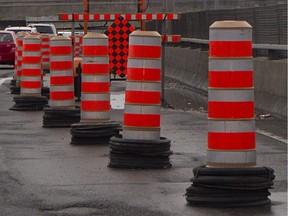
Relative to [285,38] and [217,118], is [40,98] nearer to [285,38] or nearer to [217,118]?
[285,38]

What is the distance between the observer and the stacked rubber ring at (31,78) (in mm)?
20609

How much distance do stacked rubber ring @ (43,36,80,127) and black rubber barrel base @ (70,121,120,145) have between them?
263cm

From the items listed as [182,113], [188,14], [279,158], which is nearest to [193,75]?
[188,14]

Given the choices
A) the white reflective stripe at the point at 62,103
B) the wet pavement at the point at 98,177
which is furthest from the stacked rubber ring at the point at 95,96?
the white reflective stripe at the point at 62,103

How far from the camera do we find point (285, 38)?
2008 centimetres

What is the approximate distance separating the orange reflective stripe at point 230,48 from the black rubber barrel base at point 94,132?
5044 mm

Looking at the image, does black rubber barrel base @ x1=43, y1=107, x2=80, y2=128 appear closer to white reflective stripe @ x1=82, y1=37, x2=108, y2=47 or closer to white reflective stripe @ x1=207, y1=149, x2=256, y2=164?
white reflective stripe @ x1=82, y1=37, x2=108, y2=47

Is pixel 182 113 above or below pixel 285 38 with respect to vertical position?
below

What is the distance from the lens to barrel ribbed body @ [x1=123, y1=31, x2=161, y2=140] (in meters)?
11.4

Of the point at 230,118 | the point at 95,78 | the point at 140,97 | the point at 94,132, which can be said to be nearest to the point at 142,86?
the point at 140,97

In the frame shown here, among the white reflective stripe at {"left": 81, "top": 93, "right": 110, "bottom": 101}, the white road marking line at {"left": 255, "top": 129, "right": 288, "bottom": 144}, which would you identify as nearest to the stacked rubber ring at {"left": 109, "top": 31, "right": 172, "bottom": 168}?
the white reflective stripe at {"left": 81, "top": 93, "right": 110, "bottom": 101}

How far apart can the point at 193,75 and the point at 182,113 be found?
975 cm

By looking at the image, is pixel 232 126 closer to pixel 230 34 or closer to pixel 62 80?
pixel 230 34

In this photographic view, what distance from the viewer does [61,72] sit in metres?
17.0
